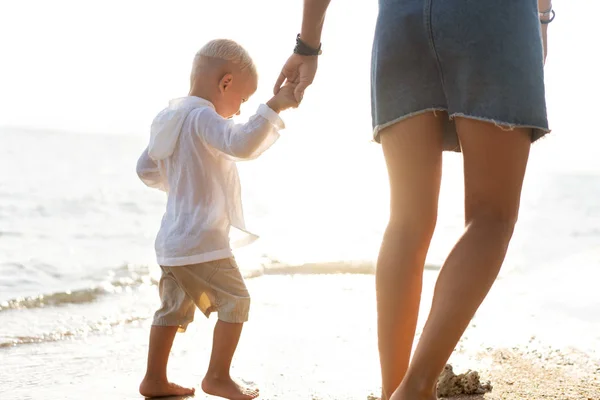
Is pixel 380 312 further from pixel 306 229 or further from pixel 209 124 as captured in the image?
pixel 306 229

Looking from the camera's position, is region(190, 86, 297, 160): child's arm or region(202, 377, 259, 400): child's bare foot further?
region(202, 377, 259, 400): child's bare foot

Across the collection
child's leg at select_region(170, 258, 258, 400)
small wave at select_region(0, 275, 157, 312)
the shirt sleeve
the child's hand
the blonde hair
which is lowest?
small wave at select_region(0, 275, 157, 312)

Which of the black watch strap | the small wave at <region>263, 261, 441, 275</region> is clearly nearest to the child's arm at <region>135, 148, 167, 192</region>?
the black watch strap

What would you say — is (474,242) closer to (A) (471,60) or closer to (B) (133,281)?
(A) (471,60)

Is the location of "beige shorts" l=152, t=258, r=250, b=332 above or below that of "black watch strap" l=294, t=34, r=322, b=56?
below

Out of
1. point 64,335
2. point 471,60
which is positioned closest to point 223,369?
point 471,60

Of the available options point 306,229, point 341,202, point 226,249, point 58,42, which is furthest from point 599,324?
point 58,42

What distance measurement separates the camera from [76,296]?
18.8 ft

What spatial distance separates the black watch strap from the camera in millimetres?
2184

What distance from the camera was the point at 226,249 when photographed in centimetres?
273

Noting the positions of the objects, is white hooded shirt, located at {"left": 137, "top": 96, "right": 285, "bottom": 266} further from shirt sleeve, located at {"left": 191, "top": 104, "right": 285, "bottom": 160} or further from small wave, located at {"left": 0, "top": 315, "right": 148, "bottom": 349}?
small wave, located at {"left": 0, "top": 315, "right": 148, "bottom": 349}

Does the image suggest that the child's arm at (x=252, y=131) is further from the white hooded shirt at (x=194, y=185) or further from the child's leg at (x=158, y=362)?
the child's leg at (x=158, y=362)

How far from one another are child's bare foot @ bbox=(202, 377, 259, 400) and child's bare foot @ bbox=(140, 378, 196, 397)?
200mm

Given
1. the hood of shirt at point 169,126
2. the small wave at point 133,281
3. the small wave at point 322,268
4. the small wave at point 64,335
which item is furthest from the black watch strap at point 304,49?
the small wave at point 322,268
